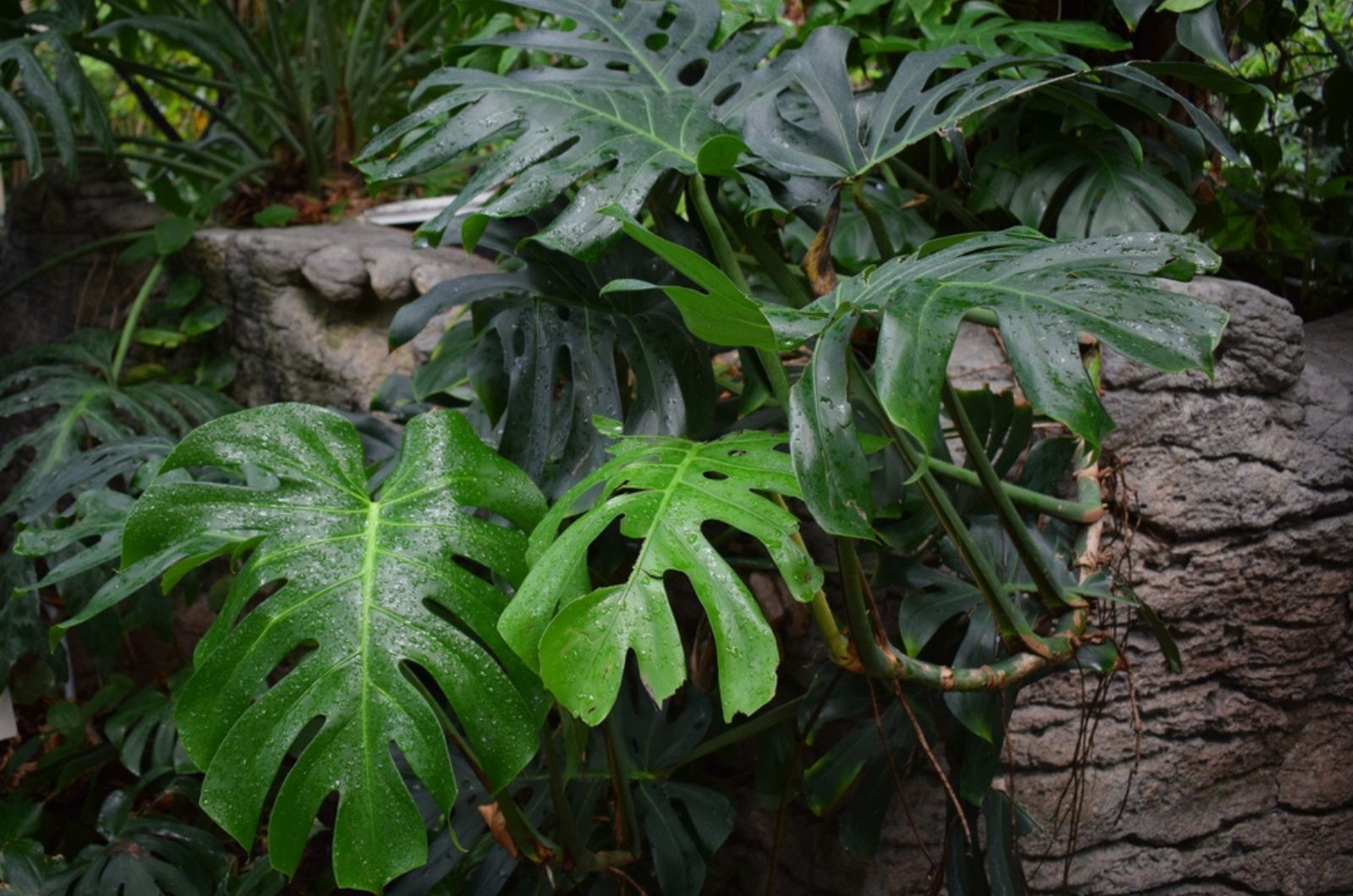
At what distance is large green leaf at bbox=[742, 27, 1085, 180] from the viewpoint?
1406mm

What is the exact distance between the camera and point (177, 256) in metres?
2.97

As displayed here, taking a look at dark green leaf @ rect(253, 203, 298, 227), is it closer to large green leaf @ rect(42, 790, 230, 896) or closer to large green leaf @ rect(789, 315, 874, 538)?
large green leaf @ rect(42, 790, 230, 896)

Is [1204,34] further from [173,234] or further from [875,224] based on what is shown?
[173,234]

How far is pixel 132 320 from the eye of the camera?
2.77 meters

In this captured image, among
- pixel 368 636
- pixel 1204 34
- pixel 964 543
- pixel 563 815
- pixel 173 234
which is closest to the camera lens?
pixel 368 636

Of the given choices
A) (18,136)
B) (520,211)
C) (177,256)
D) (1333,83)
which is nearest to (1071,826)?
(520,211)

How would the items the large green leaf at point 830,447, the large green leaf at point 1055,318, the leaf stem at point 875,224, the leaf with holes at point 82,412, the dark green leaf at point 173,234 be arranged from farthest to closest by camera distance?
1. the dark green leaf at point 173,234
2. the leaf with holes at point 82,412
3. the leaf stem at point 875,224
4. the large green leaf at point 830,447
5. the large green leaf at point 1055,318

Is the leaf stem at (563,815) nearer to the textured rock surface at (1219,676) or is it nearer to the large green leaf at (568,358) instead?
the large green leaf at (568,358)

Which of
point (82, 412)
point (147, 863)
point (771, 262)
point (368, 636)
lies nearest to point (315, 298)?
point (82, 412)

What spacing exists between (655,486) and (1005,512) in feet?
1.48

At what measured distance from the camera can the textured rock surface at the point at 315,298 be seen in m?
2.57

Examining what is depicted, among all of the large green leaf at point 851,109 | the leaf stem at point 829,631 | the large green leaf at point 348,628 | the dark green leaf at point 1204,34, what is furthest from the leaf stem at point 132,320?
the dark green leaf at point 1204,34

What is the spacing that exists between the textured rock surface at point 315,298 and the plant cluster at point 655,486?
0.26 m

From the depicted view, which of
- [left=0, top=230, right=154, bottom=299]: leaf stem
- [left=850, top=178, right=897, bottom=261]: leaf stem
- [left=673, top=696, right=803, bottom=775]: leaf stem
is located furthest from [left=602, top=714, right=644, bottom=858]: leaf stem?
[left=0, top=230, right=154, bottom=299]: leaf stem
